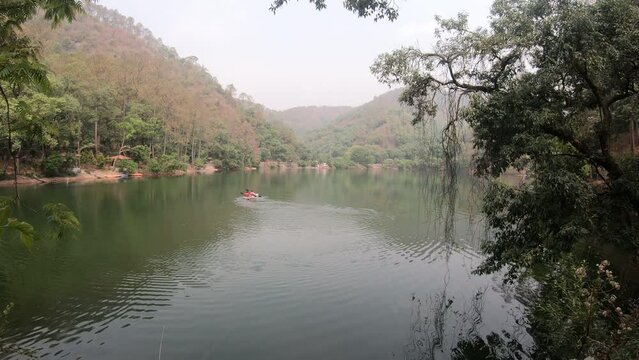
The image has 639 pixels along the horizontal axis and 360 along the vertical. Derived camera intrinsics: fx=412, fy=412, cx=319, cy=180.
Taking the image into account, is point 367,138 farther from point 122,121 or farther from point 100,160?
point 100,160

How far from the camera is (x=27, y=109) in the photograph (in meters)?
3.58

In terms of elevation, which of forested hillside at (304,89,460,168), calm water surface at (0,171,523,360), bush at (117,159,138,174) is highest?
forested hillside at (304,89,460,168)

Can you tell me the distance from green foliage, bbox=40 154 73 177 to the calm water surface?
1811 centimetres

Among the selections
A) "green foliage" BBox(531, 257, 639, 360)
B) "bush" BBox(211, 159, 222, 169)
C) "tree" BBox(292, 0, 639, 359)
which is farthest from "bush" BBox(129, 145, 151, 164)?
"green foliage" BBox(531, 257, 639, 360)

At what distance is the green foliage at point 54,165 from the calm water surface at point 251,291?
18.1 metres

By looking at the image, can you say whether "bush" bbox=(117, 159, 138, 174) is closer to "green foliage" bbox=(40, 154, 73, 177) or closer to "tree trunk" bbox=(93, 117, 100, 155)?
"tree trunk" bbox=(93, 117, 100, 155)

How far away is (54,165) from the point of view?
1480 inches

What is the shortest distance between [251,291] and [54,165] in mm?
33784

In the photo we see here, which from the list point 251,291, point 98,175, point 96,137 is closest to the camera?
point 251,291

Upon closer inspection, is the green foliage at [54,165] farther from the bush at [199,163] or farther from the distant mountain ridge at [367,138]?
the distant mountain ridge at [367,138]

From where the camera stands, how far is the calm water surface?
9.10 meters

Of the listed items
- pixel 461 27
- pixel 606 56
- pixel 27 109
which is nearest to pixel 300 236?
pixel 461 27

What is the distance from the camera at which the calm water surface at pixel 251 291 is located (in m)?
9.10

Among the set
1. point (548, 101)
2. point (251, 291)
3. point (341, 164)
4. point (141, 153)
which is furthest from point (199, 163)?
point (548, 101)
